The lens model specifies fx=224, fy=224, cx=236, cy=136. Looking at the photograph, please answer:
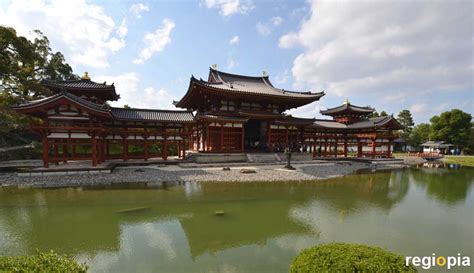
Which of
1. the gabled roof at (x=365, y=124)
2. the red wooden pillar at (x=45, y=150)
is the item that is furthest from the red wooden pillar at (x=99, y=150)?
the gabled roof at (x=365, y=124)

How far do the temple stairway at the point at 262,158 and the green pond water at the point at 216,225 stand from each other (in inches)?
391

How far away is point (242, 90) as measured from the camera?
23641 millimetres

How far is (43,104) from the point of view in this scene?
14.3 metres

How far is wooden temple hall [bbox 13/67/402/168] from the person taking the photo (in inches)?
607

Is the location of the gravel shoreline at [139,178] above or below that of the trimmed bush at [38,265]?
below

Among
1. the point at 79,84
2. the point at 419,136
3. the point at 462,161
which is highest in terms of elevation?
the point at 79,84

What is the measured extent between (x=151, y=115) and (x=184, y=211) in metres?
15.2

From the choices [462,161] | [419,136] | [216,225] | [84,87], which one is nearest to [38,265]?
[216,225]

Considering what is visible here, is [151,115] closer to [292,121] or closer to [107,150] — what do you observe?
[107,150]

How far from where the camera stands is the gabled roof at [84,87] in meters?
19.7

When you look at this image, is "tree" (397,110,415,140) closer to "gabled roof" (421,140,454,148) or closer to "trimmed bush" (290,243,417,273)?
"gabled roof" (421,140,454,148)

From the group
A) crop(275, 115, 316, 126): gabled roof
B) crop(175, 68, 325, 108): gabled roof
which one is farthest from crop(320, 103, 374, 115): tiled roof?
crop(275, 115, 316, 126): gabled roof

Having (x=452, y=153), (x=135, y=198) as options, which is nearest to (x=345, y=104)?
(x=135, y=198)

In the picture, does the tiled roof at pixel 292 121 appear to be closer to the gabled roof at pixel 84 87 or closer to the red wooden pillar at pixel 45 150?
the gabled roof at pixel 84 87
